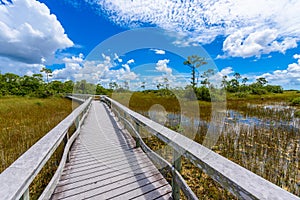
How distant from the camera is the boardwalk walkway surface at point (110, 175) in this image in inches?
80.0

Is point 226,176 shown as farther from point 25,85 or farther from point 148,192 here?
point 25,85

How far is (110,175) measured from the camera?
2479 mm

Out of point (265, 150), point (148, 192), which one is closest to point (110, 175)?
point (148, 192)

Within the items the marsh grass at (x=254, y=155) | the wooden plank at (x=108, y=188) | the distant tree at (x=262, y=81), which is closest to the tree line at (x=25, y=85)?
the marsh grass at (x=254, y=155)

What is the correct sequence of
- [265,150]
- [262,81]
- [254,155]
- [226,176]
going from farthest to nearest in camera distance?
[262,81]
[265,150]
[254,155]
[226,176]

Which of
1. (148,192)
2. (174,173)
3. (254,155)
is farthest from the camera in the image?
(254,155)

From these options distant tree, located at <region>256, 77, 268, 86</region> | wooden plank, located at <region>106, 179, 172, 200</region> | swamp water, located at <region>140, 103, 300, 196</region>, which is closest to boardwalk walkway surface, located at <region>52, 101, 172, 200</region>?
wooden plank, located at <region>106, 179, 172, 200</region>

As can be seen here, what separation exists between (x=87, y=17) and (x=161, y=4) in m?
6.70

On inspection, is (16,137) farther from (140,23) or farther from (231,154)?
(140,23)

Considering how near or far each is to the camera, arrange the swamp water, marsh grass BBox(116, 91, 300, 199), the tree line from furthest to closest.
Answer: the tree line
the swamp water
marsh grass BBox(116, 91, 300, 199)

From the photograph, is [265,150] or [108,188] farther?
[265,150]

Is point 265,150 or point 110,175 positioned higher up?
point 110,175

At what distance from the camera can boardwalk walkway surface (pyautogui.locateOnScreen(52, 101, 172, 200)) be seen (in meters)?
2.03

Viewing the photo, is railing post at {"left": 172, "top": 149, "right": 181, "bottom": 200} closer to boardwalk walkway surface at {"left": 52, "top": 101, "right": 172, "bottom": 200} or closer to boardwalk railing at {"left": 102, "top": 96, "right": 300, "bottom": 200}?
boardwalk railing at {"left": 102, "top": 96, "right": 300, "bottom": 200}
